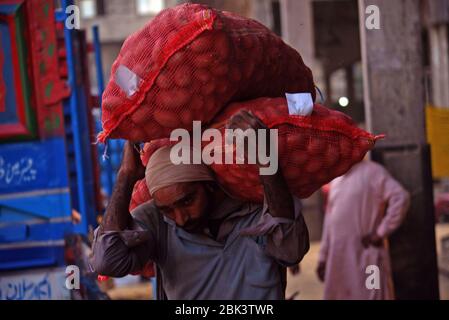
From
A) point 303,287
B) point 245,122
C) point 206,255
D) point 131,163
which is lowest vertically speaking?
point 303,287

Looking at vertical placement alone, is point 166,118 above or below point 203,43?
below

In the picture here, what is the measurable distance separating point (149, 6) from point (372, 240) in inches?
747

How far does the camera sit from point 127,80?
203 cm

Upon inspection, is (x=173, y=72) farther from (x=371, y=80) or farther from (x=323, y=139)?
(x=371, y=80)

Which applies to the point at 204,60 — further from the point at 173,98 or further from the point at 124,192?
the point at 124,192

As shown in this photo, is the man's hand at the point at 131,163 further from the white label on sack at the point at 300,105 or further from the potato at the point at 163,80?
the white label on sack at the point at 300,105

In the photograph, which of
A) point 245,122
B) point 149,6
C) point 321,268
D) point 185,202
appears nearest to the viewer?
point 245,122

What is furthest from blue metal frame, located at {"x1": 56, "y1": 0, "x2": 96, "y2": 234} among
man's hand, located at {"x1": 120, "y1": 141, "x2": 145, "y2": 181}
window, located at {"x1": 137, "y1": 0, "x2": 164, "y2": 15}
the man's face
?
window, located at {"x1": 137, "y1": 0, "x2": 164, "y2": 15}

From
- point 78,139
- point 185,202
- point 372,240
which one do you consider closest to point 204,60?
point 185,202

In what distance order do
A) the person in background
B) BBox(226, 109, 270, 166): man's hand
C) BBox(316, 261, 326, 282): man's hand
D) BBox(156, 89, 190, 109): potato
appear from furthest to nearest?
BBox(316, 261, 326, 282): man's hand
the person in background
BBox(156, 89, 190, 109): potato
BBox(226, 109, 270, 166): man's hand

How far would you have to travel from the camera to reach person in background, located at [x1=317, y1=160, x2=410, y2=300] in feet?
15.2

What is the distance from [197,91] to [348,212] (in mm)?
3087

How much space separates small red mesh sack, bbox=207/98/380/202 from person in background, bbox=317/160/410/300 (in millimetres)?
2606

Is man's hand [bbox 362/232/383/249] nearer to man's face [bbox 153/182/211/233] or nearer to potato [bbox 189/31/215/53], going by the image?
man's face [bbox 153/182/211/233]
